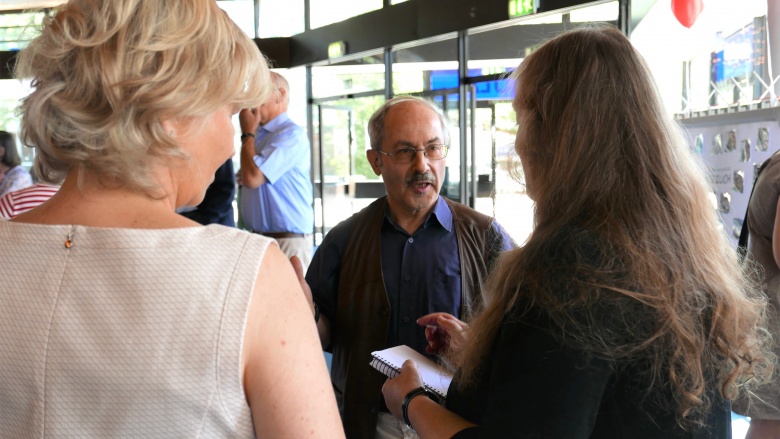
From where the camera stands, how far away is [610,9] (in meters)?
6.47

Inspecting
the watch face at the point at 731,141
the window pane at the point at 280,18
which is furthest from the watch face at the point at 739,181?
the window pane at the point at 280,18

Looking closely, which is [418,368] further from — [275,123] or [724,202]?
[275,123]

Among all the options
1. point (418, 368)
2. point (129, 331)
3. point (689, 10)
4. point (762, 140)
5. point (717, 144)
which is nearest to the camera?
point (129, 331)

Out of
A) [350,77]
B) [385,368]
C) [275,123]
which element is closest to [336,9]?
[350,77]

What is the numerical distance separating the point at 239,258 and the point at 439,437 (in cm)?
64

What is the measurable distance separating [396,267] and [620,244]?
1.18m

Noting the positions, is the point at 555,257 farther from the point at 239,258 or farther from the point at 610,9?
the point at 610,9

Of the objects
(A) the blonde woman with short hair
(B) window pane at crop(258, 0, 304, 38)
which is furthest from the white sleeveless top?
(B) window pane at crop(258, 0, 304, 38)

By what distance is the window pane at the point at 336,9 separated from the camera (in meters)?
9.88

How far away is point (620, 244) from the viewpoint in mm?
1099

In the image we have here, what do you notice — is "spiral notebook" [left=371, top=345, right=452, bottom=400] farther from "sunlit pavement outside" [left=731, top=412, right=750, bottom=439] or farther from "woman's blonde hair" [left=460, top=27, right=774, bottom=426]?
"sunlit pavement outside" [left=731, top=412, right=750, bottom=439]

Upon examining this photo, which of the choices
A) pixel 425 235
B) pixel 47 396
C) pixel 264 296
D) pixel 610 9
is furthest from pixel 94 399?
pixel 610 9

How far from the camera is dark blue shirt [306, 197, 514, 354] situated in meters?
2.16

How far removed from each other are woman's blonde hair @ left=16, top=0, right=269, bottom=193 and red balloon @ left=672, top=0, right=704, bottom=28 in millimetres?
5107
